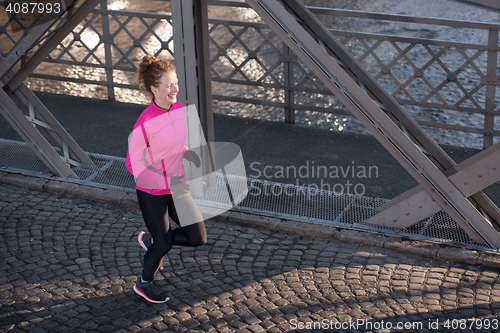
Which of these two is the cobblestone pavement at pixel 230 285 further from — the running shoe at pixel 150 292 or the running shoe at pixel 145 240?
the running shoe at pixel 145 240

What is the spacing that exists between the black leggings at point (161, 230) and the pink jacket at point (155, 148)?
83 millimetres

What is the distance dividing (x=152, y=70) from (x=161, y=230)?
1165 millimetres

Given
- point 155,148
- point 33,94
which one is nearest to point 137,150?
point 155,148

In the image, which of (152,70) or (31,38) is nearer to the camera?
(152,70)

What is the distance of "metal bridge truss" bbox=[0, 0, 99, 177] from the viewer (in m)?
6.11

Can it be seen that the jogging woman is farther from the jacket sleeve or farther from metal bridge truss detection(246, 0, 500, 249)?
metal bridge truss detection(246, 0, 500, 249)

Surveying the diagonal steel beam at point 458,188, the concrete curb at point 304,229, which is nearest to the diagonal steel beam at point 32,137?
the concrete curb at point 304,229

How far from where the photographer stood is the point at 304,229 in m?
5.46

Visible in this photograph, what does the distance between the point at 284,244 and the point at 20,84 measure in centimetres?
358

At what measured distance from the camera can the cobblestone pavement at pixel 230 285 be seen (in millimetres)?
4223

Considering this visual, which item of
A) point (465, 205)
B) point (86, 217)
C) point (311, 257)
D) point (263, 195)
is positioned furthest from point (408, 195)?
point (86, 217)

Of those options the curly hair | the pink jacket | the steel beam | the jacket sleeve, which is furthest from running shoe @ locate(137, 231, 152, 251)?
the steel beam

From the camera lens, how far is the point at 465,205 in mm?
4945

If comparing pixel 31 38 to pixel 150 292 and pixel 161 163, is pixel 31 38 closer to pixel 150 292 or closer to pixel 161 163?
pixel 161 163
